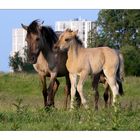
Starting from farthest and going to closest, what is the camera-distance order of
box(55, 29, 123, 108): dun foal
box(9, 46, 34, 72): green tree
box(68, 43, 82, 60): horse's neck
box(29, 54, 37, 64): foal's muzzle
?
box(9, 46, 34, 72): green tree < box(29, 54, 37, 64): foal's muzzle < box(68, 43, 82, 60): horse's neck < box(55, 29, 123, 108): dun foal

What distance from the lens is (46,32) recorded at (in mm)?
11664

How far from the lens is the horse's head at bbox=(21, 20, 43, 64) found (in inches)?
434

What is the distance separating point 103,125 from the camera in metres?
6.99

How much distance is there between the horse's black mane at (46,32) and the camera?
436 inches

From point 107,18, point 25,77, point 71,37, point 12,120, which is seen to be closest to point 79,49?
point 71,37

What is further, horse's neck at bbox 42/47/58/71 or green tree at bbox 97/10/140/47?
green tree at bbox 97/10/140/47

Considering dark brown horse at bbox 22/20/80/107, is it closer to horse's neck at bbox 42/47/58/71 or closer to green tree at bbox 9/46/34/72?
horse's neck at bbox 42/47/58/71

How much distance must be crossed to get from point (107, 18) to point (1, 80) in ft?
104

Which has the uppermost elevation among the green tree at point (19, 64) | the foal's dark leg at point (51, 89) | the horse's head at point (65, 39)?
the horse's head at point (65, 39)

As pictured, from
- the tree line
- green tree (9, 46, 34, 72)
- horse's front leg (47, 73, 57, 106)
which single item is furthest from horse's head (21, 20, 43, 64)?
the tree line

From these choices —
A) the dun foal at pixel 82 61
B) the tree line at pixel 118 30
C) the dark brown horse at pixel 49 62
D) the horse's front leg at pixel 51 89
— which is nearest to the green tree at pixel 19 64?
the tree line at pixel 118 30

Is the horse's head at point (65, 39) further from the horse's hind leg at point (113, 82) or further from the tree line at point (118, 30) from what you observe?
the tree line at point (118, 30)
